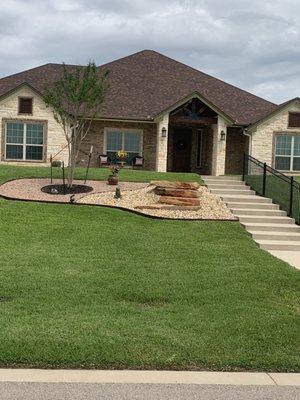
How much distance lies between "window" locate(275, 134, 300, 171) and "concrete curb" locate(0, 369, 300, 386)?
24.4 metres

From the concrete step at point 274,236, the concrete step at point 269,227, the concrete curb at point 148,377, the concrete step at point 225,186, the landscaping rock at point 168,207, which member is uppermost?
the concrete step at point 225,186

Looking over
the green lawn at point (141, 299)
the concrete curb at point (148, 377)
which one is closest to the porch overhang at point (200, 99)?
the green lawn at point (141, 299)

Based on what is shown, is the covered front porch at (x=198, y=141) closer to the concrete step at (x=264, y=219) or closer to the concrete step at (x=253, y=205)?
the concrete step at (x=253, y=205)

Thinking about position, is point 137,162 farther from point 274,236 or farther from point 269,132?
point 274,236

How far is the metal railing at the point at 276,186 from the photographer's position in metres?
16.8

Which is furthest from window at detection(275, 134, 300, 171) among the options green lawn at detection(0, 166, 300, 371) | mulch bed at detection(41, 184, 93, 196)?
green lawn at detection(0, 166, 300, 371)

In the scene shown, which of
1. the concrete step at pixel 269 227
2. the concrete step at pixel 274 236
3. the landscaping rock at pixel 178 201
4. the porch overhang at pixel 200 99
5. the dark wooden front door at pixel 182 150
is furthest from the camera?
the dark wooden front door at pixel 182 150

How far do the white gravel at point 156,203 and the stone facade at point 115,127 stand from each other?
9.63 m

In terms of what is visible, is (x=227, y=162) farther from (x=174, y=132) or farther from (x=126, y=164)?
Answer: (x=126, y=164)

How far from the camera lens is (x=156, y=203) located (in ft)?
54.7

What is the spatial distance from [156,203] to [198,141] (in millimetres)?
14376

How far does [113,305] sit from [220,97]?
25756 millimetres

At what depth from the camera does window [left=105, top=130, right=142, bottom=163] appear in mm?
28312

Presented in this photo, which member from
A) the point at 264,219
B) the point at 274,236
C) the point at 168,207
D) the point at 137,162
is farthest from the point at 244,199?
the point at 137,162
